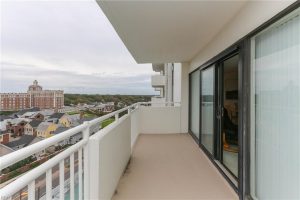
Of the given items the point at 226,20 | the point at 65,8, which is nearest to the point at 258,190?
the point at 226,20

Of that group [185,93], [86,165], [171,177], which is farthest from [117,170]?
[185,93]

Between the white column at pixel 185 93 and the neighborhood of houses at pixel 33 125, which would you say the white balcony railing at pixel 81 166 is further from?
the white column at pixel 185 93

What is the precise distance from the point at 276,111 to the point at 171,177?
1.90m

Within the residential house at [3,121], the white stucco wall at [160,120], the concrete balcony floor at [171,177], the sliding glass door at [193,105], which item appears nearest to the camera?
the residential house at [3,121]

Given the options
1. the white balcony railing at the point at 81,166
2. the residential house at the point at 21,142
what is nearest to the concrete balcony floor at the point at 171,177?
the white balcony railing at the point at 81,166

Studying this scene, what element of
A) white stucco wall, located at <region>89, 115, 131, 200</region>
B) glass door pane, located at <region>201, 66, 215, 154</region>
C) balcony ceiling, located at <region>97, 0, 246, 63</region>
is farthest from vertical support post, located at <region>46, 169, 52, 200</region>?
glass door pane, located at <region>201, 66, 215, 154</region>

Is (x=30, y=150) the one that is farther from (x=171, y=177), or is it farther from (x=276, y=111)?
(x=171, y=177)

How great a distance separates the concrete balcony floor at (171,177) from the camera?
9.19 feet

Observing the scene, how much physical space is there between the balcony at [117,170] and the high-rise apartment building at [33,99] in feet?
0.94

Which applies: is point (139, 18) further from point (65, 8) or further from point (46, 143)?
point (46, 143)

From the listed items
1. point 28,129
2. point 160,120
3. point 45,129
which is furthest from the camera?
point 160,120

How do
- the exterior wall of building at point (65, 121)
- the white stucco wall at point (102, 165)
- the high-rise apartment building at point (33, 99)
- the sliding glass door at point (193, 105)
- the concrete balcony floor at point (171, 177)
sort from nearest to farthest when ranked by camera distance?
the high-rise apartment building at point (33, 99)
the exterior wall of building at point (65, 121)
the white stucco wall at point (102, 165)
the concrete balcony floor at point (171, 177)
the sliding glass door at point (193, 105)

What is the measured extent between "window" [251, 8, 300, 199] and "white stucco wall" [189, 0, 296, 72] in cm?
11

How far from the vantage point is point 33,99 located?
159 cm
